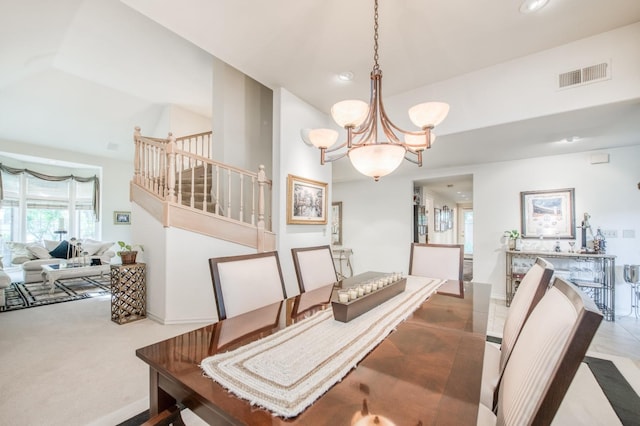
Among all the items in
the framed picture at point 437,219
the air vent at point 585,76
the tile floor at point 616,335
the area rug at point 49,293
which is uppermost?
the air vent at point 585,76

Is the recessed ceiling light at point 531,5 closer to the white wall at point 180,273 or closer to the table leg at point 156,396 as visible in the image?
the table leg at point 156,396

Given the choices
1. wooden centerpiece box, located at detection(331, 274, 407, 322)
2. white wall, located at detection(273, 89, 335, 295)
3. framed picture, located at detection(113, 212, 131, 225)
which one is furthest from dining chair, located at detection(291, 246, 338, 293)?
framed picture, located at detection(113, 212, 131, 225)

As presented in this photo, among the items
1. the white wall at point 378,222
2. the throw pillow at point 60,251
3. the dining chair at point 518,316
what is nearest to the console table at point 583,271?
the white wall at point 378,222

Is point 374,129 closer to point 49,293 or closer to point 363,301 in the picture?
point 363,301

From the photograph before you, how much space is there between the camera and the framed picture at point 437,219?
7.84 meters

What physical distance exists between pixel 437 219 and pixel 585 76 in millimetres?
5969

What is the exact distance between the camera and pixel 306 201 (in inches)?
147

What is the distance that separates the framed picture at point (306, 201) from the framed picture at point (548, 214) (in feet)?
10.5

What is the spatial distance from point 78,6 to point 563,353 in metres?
5.70

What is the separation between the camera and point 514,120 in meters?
2.79

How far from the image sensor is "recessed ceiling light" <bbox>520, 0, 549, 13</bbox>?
2.07 m

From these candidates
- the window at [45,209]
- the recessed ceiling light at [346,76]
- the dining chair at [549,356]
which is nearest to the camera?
the dining chair at [549,356]

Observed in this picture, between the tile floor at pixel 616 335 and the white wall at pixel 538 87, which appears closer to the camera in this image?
the white wall at pixel 538 87

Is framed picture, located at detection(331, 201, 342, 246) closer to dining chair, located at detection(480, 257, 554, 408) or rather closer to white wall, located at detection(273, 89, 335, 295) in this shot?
white wall, located at detection(273, 89, 335, 295)
